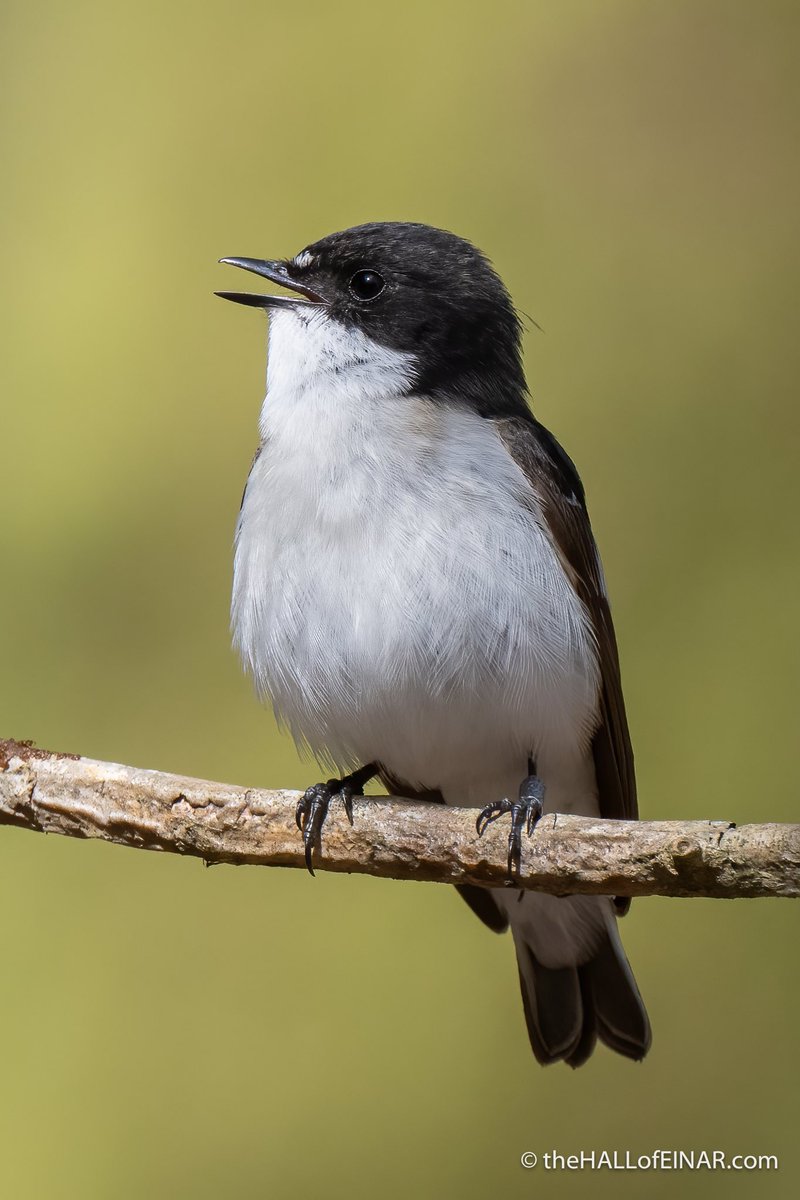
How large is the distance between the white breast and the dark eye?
0.34 feet

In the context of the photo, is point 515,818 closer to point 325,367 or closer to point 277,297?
point 325,367

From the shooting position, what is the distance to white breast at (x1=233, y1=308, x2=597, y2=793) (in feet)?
7.77

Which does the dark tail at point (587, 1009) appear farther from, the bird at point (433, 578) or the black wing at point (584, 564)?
the black wing at point (584, 564)

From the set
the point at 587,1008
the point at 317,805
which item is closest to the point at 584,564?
the point at 317,805

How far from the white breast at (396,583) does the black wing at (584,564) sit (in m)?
0.06

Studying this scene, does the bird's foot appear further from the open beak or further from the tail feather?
the open beak

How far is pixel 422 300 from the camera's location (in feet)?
8.83

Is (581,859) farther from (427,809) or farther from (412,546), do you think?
(412,546)

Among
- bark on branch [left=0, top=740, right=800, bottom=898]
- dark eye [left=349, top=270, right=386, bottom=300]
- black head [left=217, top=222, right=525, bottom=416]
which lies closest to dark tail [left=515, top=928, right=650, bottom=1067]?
bark on branch [left=0, top=740, right=800, bottom=898]

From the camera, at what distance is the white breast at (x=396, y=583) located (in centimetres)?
237

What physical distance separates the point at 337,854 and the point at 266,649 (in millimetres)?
458

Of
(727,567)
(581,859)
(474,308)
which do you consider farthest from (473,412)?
(727,567)

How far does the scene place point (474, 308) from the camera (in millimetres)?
2758

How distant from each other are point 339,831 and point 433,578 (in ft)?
1.67
